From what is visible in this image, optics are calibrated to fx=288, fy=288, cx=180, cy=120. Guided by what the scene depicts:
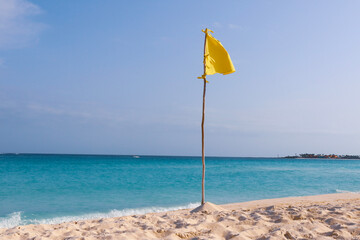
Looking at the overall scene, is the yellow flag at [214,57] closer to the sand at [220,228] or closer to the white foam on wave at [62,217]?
the sand at [220,228]

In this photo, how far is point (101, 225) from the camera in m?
4.73

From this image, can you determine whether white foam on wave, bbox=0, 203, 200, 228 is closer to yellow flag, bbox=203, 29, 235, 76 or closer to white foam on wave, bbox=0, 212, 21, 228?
white foam on wave, bbox=0, 212, 21, 228

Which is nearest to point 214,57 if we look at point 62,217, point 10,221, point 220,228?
point 220,228

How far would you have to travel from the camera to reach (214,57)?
6.84 meters

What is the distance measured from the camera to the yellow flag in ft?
22.0

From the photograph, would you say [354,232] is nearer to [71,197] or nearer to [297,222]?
[297,222]

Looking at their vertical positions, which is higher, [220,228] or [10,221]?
[220,228]

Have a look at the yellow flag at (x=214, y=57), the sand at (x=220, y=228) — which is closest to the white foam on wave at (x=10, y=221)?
the sand at (x=220, y=228)

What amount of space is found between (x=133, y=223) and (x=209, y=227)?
4.45 feet

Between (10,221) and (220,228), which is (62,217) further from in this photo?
(220,228)

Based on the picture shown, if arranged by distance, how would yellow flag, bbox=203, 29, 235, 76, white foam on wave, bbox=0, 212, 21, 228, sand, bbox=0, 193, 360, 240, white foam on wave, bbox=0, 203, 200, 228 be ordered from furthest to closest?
white foam on wave, bbox=0, 203, 200, 228 < white foam on wave, bbox=0, 212, 21, 228 < yellow flag, bbox=203, 29, 235, 76 < sand, bbox=0, 193, 360, 240

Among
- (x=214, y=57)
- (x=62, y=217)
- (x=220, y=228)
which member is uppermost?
(x=214, y=57)

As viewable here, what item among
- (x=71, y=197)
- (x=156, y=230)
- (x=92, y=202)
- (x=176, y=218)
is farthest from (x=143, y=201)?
(x=156, y=230)

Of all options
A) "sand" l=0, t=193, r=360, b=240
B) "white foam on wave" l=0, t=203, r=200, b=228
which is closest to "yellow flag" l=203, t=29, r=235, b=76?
"sand" l=0, t=193, r=360, b=240
